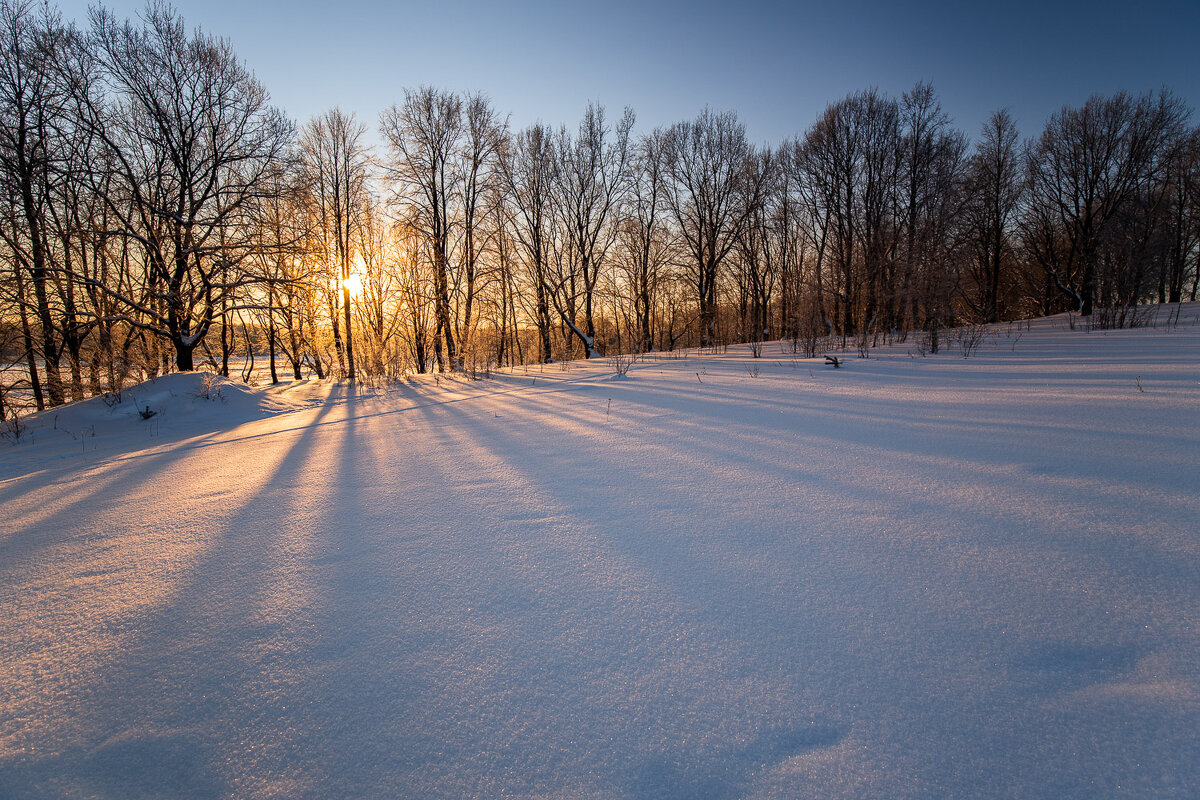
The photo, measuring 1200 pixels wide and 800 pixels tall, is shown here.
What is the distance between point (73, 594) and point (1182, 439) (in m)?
4.74

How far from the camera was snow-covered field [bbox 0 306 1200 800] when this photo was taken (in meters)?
0.81

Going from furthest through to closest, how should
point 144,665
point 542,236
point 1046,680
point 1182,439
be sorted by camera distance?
point 542,236 → point 1182,439 → point 144,665 → point 1046,680

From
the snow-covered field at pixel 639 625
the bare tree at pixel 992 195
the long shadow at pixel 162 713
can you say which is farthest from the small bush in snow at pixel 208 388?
the bare tree at pixel 992 195

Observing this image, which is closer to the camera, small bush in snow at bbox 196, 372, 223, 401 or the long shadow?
the long shadow

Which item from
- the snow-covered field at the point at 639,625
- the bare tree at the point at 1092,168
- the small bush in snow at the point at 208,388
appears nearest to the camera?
the snow-covered field at the point at 639,625

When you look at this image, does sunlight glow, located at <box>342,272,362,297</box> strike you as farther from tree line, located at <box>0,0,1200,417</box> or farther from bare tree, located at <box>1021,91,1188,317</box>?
bare tree, located at <box>1021,91,1188,317</box>

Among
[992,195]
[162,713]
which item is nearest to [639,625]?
[162,713]

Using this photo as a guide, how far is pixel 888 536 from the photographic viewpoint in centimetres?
152

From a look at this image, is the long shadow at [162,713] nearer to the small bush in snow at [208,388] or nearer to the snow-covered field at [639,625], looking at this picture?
the snow-covered field at [639,625]

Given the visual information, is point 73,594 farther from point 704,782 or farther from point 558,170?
point 558,170

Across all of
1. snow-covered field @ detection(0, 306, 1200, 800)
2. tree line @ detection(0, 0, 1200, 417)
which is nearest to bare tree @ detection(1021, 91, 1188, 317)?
tree line @ detection(0, 0, 1200, 417)

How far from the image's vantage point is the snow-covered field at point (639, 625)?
81 cm

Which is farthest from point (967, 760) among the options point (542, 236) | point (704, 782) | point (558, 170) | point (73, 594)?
point (558, 170)

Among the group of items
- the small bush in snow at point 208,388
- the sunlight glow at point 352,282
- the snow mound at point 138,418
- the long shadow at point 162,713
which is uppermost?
the sunlight glow at point 352,282
